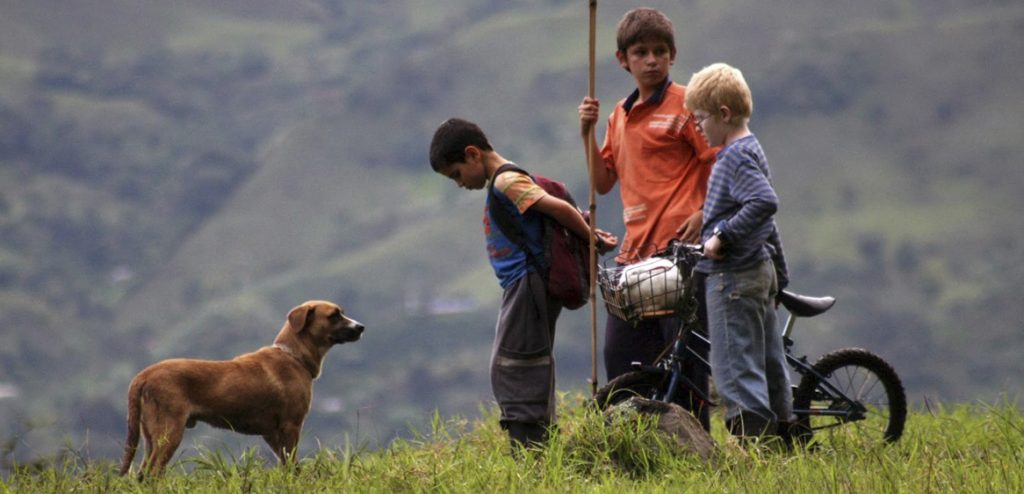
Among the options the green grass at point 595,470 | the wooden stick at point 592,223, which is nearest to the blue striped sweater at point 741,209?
the wooden stick at point 592,223

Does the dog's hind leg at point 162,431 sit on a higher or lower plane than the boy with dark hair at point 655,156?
lower

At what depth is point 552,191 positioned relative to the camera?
6.53 metres

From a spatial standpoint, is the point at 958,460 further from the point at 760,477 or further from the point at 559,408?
the point at 559,408

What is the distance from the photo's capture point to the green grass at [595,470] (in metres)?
5.33

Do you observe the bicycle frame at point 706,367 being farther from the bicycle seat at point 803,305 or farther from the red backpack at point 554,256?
the red backpack at point 554,256

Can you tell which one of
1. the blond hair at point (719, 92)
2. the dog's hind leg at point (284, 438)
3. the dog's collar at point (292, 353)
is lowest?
the dog's hind leg at point (284, 438)

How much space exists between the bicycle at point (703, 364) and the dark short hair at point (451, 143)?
84 cm

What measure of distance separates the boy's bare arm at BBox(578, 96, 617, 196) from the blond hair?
44 centimetres

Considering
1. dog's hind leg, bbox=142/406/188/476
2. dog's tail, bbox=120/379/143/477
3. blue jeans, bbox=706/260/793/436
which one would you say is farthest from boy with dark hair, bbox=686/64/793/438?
dog's tail, bbox=120/379/143/477

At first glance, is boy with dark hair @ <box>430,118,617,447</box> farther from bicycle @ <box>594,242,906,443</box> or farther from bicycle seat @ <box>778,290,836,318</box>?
bicycle seat @ <box>778,290,836,318</box>

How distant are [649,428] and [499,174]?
52.0 inches

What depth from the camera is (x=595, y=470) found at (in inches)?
231

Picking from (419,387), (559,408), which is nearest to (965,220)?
(419,387)

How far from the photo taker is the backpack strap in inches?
252
